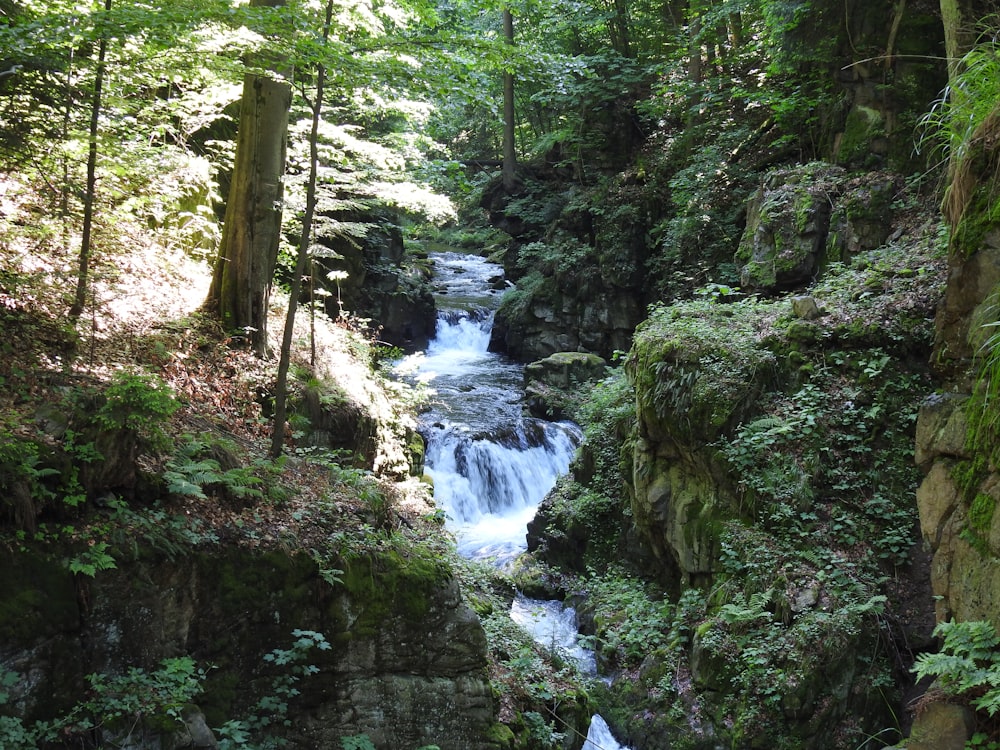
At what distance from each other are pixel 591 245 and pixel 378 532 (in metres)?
15.2

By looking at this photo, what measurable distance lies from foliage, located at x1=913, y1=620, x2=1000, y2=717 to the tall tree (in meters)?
7.48

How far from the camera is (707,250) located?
591 inches

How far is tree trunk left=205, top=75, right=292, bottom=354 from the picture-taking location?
7965 millimetres

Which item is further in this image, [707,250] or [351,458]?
[707,250]

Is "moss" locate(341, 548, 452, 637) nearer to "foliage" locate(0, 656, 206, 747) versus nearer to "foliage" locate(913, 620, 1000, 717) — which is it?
"foliage" locate(0, 656, 206, 747)

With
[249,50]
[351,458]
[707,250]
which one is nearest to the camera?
[249,50]

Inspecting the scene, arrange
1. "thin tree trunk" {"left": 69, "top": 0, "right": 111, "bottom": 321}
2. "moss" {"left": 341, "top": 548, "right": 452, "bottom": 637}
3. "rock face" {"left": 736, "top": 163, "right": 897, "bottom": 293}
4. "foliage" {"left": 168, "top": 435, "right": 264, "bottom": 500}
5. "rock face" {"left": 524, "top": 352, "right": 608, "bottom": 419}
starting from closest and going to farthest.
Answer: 1. "foliage" {"left": 168, "top": 435, "right": 264, "bottom": 500}
2. "moss" {"left": 341, "top": 548, "right": 452, "bottom": 637}
3. "thin tree trunk" {"left": 69, "top": 0, "right": 111, "bottom": 321}
4. "rock face" {"left": 736, "top": 163, "right": 897, "bottom": 293}
5. "rock face" {"left": 524, "top": 352, "right": 608, "bottom": 419}

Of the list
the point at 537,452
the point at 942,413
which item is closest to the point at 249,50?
the point at 942,413

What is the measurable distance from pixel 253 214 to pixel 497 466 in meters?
7.19

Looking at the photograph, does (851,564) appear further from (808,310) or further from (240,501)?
(240,501)

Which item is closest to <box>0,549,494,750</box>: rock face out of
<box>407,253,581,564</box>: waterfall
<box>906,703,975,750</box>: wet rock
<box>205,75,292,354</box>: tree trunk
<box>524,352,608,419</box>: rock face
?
<box>906,703,975,750</box>: wet rock

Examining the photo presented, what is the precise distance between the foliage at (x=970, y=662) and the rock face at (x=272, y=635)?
126 inches

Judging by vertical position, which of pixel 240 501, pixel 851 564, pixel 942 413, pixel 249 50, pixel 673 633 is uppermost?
pixel 249 50

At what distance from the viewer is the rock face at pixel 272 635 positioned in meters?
3.64
